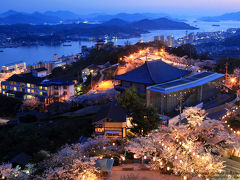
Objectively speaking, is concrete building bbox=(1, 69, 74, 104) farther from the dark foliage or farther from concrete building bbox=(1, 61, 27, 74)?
concrete building bbox=(1, 61, 27, 74)

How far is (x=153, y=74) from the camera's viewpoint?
727 inches

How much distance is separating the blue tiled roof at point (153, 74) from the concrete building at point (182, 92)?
2078 mm

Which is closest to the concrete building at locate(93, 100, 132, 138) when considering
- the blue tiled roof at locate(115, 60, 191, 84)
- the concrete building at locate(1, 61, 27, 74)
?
the blue tiled roof at locate(115, 60, 191, 84)

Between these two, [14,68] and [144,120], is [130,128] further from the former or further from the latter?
[14,68]

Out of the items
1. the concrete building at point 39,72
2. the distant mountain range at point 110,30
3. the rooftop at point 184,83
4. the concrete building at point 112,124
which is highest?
the distant mountain range at point 110,30

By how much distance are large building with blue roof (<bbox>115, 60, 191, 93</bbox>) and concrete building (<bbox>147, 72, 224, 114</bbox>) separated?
2.11m

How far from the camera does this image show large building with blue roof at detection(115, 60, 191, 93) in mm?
18078

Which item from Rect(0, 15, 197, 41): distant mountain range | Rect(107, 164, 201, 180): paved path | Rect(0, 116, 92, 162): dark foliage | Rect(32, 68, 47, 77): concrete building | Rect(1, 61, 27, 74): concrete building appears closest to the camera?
Rect(107, 164, 201, 180): paved path

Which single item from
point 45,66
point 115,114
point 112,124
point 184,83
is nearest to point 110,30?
point 45,66

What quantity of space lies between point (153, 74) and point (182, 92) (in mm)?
4020

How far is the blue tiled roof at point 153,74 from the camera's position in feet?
59.3

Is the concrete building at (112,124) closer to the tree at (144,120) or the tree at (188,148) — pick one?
the tree at (144,120)

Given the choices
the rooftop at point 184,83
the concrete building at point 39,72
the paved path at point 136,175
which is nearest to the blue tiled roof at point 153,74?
the rooftop at point 184,83

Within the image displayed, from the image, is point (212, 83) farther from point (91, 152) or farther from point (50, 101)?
point (50, 101)
